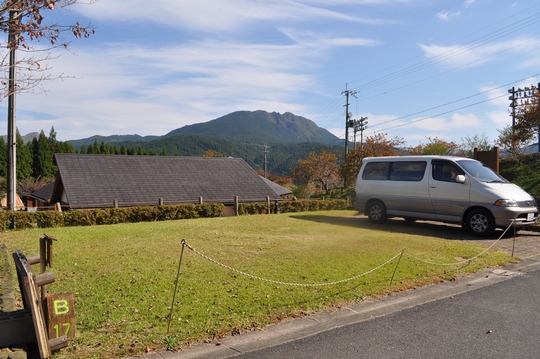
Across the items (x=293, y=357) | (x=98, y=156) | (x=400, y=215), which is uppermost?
(x=98, y=156)

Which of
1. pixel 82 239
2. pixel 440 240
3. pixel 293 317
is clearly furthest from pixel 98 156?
pixel 293 317

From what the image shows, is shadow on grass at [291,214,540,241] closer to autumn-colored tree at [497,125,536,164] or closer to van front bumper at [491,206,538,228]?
van front bumper at [491,206,538,228]

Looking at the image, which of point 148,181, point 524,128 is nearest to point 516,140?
point 524,128

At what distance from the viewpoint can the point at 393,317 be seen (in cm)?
508

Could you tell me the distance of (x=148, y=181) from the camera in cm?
2319

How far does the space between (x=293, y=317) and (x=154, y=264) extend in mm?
3272

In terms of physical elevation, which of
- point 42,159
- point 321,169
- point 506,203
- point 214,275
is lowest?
point 214,275

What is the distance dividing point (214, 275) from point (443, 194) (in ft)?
25.1

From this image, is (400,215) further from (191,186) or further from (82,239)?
(191,186)

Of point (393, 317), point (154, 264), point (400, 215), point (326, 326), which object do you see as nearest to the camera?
point (326, 326)

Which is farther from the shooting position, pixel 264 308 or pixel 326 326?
pixel 264 308

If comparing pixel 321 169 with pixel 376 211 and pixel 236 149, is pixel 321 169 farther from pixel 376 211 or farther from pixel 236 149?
pixel 236 149

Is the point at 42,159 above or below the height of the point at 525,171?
above

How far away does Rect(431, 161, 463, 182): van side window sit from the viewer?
1125 centimetres
